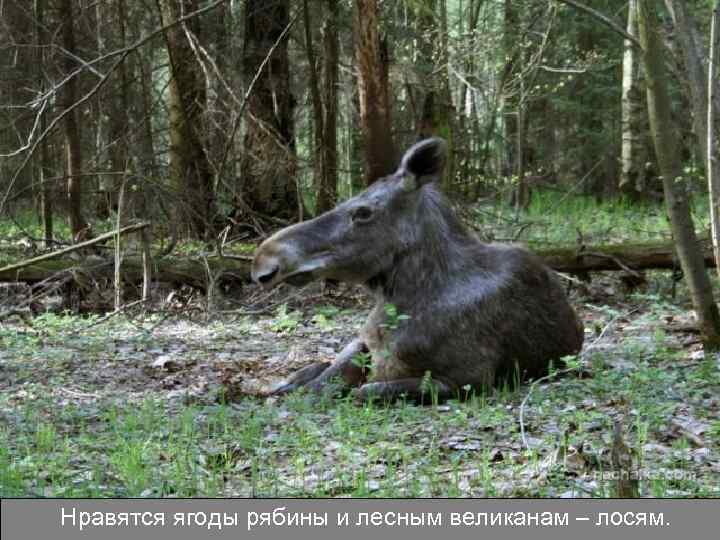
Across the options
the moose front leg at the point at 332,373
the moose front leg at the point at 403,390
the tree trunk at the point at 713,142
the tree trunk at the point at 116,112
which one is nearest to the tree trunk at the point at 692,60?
the tree trunk at the point at 713,142

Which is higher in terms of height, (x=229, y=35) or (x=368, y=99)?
(x=229, y=35)

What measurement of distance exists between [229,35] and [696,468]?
44.4 ft

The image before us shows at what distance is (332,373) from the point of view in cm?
813

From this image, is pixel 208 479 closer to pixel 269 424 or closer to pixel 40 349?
pixel 269 424

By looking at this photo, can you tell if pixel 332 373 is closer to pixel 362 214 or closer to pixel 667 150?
pixel 362 214

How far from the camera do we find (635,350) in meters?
8.71

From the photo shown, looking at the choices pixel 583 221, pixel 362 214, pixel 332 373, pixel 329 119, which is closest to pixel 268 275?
pixel 362 214

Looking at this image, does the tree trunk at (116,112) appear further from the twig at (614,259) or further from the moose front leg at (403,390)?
the moose front leg at (403,390)

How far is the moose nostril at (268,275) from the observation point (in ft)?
24.1

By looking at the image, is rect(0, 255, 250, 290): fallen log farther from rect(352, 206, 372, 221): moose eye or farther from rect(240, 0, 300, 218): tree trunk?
rect(352, 206, 372, 221): moose eye

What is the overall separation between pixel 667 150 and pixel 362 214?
7.98 feet

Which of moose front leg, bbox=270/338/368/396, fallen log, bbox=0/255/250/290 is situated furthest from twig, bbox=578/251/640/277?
moose front leg, bbox=270/338/368/396

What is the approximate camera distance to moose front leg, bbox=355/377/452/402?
24.4 feet
